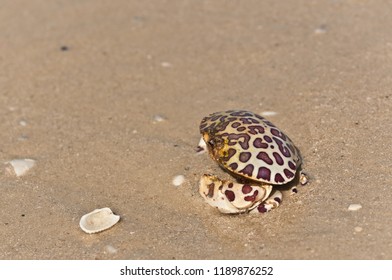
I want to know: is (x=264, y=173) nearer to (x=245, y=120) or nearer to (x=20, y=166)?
(x=245, y=120)

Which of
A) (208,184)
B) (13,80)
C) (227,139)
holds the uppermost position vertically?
(227,139)

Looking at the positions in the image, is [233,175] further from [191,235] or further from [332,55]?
[332,55]

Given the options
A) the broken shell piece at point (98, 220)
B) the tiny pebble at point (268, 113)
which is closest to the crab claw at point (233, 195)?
the broken shell piece at point (98, 220)

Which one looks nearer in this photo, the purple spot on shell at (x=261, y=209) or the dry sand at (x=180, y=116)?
the dry sand at (x=180, y=116)

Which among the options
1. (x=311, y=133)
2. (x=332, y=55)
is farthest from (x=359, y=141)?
(x=332, y=55)

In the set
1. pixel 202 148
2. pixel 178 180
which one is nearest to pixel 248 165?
pixel 178 180

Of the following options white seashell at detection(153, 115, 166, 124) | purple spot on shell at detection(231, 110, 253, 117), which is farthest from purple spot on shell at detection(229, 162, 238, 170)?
white seashell at detection(153, 115, 166, 124)

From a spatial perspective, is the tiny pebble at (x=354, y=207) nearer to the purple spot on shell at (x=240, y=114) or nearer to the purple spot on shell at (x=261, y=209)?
the purple spot on shell at (x=261, y=209)
